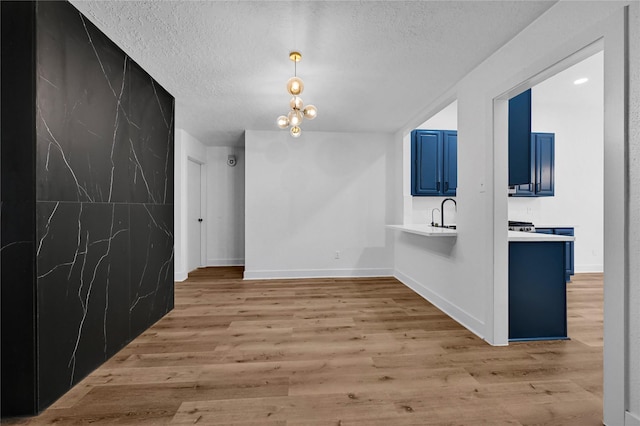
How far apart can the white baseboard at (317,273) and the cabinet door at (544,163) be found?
119 inches

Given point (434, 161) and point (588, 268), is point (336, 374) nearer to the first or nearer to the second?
point (434, 161)

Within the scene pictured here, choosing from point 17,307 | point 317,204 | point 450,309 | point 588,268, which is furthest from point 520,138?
point 588,268

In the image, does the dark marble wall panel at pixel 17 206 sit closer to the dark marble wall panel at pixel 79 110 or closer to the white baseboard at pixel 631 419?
the dark marble wall panel at pixel 79 110

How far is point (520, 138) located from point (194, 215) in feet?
18.2

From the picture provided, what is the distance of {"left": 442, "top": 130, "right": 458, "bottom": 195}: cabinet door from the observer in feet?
15.7

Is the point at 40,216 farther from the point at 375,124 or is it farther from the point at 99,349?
the point at 375,124

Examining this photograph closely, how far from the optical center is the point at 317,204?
5.16m

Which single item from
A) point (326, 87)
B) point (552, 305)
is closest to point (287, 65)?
point (326, 87)

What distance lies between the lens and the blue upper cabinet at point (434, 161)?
15.7 ft

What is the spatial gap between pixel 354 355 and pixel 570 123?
601 cm

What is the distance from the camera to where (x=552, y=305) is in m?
2.67

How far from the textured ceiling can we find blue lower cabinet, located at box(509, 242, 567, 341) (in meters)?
1.84

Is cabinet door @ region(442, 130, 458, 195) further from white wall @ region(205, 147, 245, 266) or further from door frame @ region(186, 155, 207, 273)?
door frame @ region(186, 155, 207, 273)

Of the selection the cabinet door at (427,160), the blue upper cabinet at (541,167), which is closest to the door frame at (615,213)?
the cabinet door at (427,160)
